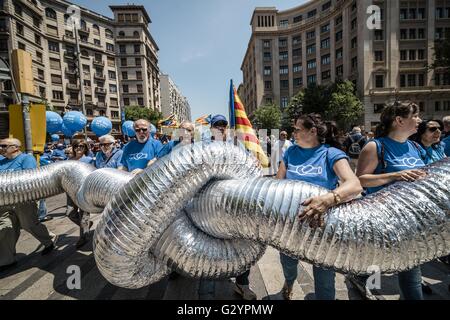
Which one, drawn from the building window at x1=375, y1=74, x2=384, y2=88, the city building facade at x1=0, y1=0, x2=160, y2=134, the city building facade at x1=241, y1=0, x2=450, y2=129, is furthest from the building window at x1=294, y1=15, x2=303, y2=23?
the city building facade at x1=0, y1=0, x2=160, y2=134

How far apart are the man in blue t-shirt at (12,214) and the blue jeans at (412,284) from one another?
466 cm

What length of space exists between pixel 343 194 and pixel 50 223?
6.48 meters

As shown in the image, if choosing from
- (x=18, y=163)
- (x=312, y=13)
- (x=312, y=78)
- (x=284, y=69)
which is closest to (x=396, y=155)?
(x=18, y=163)

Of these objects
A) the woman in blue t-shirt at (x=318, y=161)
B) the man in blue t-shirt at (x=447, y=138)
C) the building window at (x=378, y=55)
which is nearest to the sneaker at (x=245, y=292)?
the woman in blue t-shirt at (x=318, y=161)

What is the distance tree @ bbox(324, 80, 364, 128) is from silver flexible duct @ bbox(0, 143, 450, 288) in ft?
109

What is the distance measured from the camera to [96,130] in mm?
11766

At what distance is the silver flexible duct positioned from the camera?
1.28m

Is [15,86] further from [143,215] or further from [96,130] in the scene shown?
[96,130]

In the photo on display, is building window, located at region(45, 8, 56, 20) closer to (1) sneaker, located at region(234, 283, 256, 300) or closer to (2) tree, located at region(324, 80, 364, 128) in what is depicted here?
(2) tree, located at region(324, 80, 364, 128)

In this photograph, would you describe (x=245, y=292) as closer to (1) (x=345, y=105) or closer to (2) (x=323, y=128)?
(2) (x=323, y=128)

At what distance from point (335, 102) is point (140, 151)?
33.1m

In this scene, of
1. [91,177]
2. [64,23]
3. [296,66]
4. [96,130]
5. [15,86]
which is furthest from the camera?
[296,66]

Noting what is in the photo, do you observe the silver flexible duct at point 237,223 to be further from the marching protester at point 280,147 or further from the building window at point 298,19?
the building window at point 298,19
